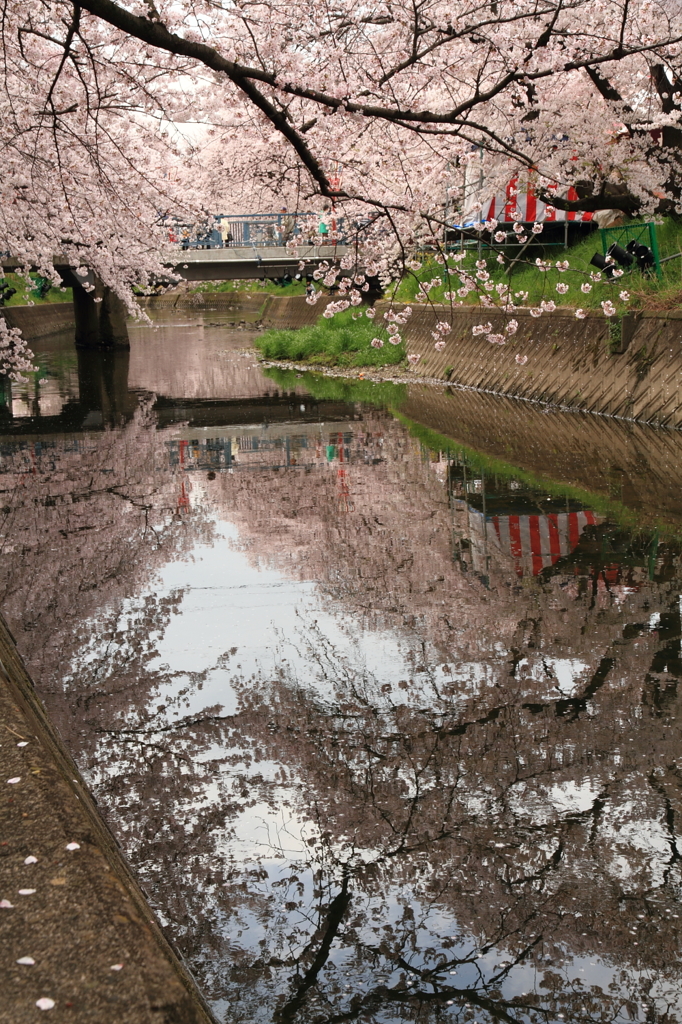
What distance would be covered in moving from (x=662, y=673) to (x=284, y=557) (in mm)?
3711

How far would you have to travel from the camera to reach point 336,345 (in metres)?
28.5

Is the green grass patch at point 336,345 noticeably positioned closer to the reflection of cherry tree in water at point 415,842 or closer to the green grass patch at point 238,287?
the reflection of cherry tree in water at point 415,842

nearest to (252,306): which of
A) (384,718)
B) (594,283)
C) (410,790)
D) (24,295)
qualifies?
(24,295)

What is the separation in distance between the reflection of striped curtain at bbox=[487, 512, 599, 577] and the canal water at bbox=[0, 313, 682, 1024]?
0.04m

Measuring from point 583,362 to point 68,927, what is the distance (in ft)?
49.7

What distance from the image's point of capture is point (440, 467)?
1262 centimetres

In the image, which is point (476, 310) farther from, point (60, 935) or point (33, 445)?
point (60, 935)

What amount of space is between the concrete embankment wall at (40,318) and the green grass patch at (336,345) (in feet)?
39.0

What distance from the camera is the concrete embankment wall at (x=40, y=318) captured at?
42.4 metres

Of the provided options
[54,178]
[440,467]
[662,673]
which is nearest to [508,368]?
[440,467]

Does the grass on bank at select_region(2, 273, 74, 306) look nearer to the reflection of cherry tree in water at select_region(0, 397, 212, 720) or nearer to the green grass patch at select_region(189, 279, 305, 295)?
the green grass patch at select_region(189, 279, 305, 295)

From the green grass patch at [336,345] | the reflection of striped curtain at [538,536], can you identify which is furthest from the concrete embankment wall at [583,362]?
the reflection of striped curtain at [538,536]

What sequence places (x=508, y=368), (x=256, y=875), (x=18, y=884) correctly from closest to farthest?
(x=18, y=884) → (x=256, y=875) → (x=508, y=368)

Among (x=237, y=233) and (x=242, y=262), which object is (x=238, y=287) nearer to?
(x=237, y=233)
